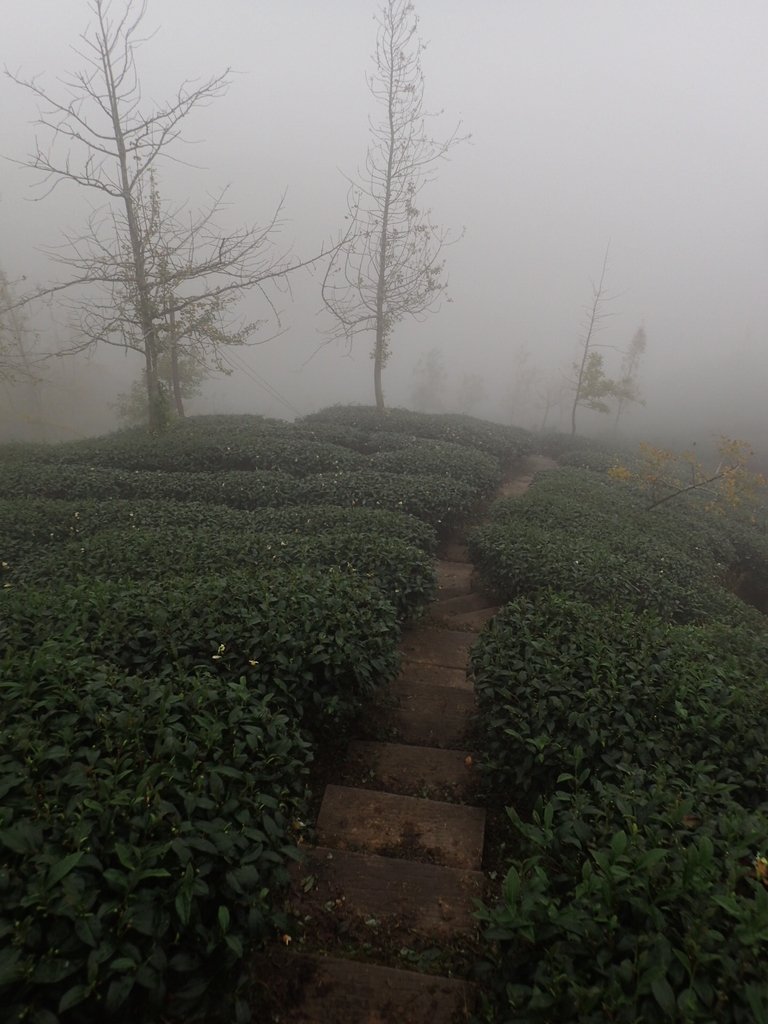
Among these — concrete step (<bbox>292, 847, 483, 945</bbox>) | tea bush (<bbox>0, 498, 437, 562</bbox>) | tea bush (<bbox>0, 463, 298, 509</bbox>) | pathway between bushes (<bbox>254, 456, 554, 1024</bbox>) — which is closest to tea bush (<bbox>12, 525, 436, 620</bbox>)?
tea bush (<bbox>0, 498, 437, 562</bbox>)

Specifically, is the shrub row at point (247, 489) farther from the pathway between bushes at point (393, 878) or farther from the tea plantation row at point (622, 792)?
the pathway between bushes at point (393, 878)

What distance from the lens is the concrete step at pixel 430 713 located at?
5.15 m

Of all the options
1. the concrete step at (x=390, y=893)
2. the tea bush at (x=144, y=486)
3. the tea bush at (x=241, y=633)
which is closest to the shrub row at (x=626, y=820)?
the concrete step at (x=390, y=893)

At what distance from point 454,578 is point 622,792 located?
5.83 metres

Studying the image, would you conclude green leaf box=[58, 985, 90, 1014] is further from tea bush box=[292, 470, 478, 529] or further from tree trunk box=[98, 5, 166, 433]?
tree trunk box=[98, 5, 166, 433]

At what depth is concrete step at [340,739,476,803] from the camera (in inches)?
176

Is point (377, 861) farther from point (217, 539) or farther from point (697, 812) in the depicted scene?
point (217, 539)

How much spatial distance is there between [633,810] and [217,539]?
5.59 m

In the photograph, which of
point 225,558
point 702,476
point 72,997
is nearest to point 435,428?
point 702,476

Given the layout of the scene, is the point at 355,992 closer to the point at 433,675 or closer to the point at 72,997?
the point at 72,997

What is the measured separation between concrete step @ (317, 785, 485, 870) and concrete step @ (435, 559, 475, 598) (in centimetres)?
418

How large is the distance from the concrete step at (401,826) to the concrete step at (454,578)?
418 centimetres

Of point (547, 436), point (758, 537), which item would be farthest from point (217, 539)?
point (547, 436)

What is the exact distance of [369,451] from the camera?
51.1 ft
